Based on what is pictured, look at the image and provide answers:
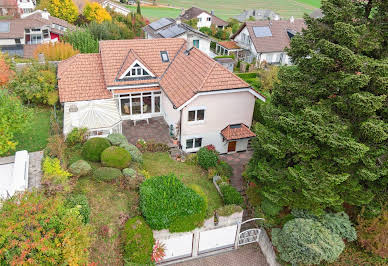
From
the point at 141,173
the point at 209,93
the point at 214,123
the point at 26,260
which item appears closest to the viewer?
the point at 26,260

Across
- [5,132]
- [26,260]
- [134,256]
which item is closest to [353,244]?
[134,256]

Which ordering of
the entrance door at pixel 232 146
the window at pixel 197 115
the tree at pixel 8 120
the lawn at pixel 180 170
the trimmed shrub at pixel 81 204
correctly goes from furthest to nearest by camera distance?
the entrance door at pixel 232 146 < the window at pixel 197 115 < the lawn at pixel 180 170 < the tree at pixel 8 120 < the trimmed shrub at pixel 81 204

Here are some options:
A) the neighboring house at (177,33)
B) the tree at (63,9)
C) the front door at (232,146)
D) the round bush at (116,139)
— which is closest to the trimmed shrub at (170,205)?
the round bush at (116,139)

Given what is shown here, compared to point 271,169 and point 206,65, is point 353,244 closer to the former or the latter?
point 271,169

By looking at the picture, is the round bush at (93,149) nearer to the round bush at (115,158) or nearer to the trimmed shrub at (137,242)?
the round bush at (115,158)

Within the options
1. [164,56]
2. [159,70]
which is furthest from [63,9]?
[159,70]

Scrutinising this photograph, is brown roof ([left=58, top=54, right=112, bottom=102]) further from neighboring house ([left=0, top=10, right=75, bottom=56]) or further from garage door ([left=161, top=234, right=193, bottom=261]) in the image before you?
neighboring house ([left=0, top=10, right=75, bottom=56])
